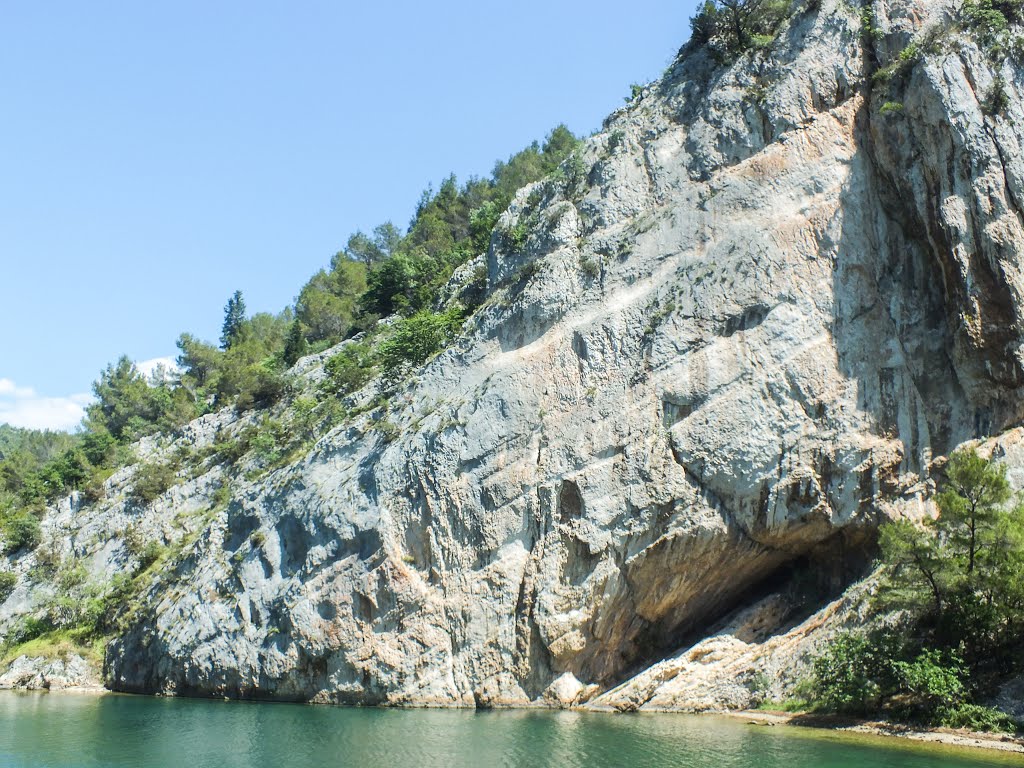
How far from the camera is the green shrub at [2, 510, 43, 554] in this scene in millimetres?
44094

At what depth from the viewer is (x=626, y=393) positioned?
29.4m

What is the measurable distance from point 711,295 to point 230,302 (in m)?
53.3

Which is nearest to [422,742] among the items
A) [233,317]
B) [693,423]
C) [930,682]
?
[930,682]

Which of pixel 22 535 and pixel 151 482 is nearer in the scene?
pixel 22 535

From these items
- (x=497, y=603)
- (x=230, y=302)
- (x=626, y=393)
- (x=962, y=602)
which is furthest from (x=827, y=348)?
(x=230, y=302)

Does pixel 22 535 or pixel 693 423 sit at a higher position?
pixel 693 423

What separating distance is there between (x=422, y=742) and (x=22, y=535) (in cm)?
3224

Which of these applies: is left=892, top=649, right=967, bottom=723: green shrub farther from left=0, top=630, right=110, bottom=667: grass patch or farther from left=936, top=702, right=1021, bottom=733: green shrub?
left=0, top=630, right=110, bottom=667: grass patch

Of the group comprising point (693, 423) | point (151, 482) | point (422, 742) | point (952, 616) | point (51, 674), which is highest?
point (151, 482)

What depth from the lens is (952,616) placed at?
72.9 ft

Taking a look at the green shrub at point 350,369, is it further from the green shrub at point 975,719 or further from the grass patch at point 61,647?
the green shrub at point 975,719

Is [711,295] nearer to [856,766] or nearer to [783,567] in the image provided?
[783,567]

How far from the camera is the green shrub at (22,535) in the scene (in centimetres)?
4409

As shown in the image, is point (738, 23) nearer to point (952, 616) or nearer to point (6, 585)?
point (952, 616)
